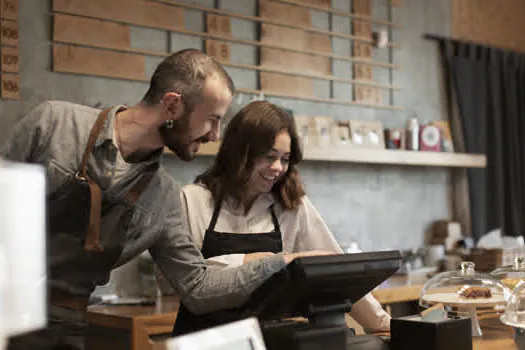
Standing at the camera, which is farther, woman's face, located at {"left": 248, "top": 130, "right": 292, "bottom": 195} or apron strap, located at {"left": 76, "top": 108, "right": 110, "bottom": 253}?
woman's face, located at {"left": 248, "top": 130, "right": 292, "bottom": 195}

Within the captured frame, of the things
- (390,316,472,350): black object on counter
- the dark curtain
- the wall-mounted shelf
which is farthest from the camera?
the dark curtain

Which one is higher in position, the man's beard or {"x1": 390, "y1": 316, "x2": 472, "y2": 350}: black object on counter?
the man's beard

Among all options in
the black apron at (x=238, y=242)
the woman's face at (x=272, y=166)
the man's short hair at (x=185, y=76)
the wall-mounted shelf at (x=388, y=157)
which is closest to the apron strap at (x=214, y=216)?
the black apron at (x=238, y=242)

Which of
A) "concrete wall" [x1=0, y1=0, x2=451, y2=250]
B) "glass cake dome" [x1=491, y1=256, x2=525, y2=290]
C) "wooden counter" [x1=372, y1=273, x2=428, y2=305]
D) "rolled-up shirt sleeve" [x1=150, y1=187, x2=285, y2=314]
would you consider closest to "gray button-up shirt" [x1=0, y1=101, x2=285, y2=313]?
"rolled-up shirt sleeve" [x1=150, y1=187, x2=285, y2=314]

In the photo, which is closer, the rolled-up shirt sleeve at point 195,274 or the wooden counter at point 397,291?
the rolled-up shirt sleeve at point 195,274

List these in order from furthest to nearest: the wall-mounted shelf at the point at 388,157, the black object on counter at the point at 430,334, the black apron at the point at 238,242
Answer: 1. the wall-mounted shelf at the point at 388,157
2. the black apron at the point at 238,242
3. the black object on counter at the point at 430,334

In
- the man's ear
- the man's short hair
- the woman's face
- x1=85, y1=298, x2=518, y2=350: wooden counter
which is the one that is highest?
the man's short hair

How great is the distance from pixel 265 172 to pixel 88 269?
0.76 m

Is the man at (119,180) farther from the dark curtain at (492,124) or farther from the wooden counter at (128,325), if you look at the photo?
the dark curtain at (492,124)

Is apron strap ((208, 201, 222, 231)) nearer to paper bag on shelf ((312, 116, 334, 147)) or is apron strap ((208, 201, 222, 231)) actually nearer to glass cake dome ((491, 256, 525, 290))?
glass cake dome ((491, 256, 525, 290))

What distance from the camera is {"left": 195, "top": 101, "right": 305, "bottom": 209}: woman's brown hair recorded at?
102 inches

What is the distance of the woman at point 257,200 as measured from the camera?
256 centimetres

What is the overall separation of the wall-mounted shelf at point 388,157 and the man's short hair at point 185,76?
6.82 feet

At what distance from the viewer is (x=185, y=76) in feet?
6.55
